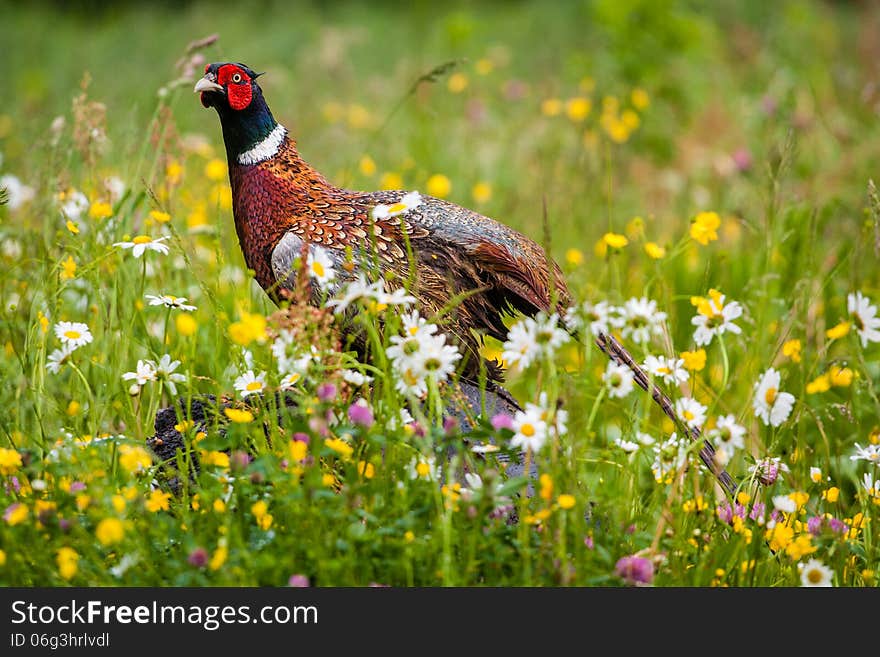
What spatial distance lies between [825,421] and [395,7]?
9.43m

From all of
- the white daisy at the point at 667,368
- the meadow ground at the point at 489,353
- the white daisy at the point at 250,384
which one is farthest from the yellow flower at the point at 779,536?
the white daisy at the point at 250,384

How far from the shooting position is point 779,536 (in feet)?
6.91

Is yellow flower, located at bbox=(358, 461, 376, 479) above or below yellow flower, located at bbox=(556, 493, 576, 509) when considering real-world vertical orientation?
above

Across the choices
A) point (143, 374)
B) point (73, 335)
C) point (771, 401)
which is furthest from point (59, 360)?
point (771, 401)

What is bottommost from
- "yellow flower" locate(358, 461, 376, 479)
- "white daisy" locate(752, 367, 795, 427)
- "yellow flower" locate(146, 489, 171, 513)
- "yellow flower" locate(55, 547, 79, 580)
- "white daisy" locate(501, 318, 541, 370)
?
"yellow flower" locate(55, 547, 79, 580)

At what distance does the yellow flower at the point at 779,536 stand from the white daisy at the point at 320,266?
1055 millimetres

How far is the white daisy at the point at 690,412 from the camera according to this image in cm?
219

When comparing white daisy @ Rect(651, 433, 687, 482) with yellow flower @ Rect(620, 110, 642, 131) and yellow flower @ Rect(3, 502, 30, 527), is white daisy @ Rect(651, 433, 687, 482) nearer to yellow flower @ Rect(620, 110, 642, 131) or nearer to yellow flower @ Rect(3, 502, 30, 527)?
yellow flower @ Rect(3, 502, 30, 527)

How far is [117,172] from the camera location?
159 inches

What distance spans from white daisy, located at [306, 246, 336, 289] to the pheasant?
0.06 metres

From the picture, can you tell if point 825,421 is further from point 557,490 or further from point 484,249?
point 557,490

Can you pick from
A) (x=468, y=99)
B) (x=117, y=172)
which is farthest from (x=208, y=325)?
(x=468, y=99)

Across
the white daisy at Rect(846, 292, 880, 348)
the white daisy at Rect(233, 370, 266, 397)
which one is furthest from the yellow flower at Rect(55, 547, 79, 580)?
the white daisy at Rect(846, 292, 880, 348)

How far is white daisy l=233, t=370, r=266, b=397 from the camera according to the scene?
2220 millimetres
